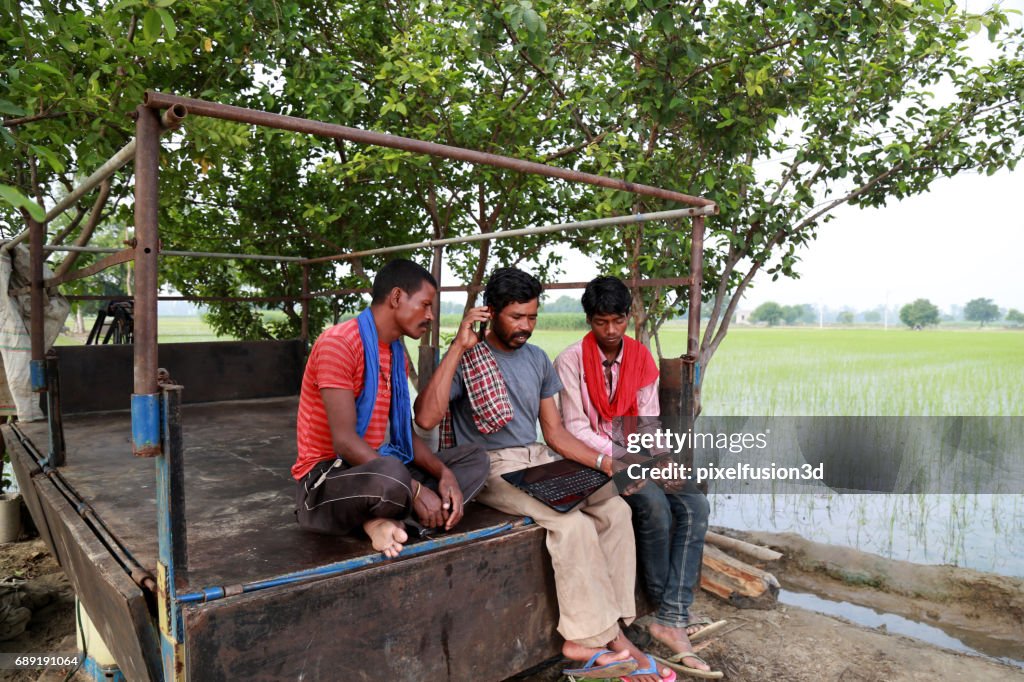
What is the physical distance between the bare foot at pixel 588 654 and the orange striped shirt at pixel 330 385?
3.27 feet

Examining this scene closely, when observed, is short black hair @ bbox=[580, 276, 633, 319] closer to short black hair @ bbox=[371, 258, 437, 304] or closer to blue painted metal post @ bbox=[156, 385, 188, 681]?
short black hair @ bbox=[371, 258, 437, 304]

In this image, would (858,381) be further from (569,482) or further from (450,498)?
(450,498)

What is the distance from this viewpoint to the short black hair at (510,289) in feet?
8.75

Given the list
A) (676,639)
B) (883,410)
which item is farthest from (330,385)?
(883,410)

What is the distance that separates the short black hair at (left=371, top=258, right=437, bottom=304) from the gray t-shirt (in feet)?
1.64

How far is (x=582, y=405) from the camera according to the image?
301 cm

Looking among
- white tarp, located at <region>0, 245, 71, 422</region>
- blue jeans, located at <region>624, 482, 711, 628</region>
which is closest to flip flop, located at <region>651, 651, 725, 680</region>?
blue jeans, located at <region>624, 482, 711, 628</region>

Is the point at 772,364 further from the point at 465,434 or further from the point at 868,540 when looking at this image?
the point at 465,434

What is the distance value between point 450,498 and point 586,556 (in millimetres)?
544

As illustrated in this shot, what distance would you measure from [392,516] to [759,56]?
12.2ft

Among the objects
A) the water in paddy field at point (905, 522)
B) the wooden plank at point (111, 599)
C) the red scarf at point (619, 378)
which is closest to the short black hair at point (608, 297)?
the red scarf at point (619, 378)

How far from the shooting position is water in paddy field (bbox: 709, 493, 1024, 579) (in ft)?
16.8

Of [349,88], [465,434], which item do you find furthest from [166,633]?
[349,88]

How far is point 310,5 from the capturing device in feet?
18.4
